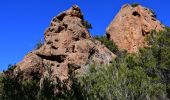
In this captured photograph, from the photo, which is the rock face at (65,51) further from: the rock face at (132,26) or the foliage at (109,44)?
the rock face at (132,26)

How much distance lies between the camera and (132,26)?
81312 millimetres

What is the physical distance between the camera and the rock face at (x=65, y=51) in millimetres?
51500

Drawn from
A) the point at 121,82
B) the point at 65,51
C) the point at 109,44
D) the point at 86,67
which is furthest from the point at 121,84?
the point at 109,44

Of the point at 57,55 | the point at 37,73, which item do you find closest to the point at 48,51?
the point at 57,55

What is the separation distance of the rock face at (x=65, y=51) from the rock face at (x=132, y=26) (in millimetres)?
19578

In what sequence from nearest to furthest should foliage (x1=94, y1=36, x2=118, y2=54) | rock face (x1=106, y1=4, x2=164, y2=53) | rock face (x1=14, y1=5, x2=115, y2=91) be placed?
rock face (x1=14, y1=5, x2=115, y2=91) < foliage (x1=94, y1=36, x2=118, y2=54) < rock face (x1=106, y1=4, x2=164, y2=53)

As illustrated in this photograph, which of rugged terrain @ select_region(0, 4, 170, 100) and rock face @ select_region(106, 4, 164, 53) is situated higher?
rock face @ select_region(106, 4, 164, 53)

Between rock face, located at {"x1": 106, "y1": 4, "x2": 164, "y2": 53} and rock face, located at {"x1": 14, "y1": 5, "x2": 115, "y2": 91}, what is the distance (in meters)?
19.6

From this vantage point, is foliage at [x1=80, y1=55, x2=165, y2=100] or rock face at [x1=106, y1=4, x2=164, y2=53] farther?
rock face at [x1=106, y1=4, x2=164, y2=53]

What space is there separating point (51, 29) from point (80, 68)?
404 inches

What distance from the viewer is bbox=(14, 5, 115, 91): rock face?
169ft

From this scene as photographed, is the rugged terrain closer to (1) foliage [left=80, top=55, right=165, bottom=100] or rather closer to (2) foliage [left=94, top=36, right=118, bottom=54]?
(1) foliage [left=80, top=55, right=165, bottom=100]

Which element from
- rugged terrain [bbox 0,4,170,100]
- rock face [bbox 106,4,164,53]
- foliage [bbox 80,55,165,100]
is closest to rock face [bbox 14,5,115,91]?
rugged terrain [bbox 0,4,170,100]

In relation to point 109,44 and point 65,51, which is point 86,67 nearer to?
point 65,51
